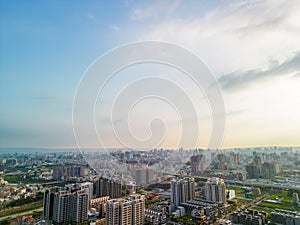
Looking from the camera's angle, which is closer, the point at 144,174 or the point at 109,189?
the point at 144,174

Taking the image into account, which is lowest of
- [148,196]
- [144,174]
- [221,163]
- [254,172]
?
[148,196]

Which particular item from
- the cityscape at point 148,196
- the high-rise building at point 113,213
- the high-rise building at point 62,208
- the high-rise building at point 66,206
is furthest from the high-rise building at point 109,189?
the high-rise building at point 113,213

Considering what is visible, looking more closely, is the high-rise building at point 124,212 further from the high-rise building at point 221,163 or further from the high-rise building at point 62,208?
the high-rise building at point 221,163

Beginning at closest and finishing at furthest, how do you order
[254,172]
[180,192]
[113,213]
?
[113,213], [180,192], [254,172]

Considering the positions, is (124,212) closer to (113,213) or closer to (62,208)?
(113,213)

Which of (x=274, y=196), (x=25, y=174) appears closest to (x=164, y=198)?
(x=274, y=196)

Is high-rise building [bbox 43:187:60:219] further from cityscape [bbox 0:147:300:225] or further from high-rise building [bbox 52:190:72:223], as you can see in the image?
high-rise building [bbox 52:190:72:223]

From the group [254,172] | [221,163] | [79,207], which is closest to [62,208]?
[79,207]

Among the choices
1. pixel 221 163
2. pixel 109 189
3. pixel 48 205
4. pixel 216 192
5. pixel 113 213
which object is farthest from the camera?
pixel 221 163

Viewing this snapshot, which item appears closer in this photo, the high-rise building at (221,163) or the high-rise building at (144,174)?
the high-rise building at (144,174)
